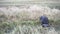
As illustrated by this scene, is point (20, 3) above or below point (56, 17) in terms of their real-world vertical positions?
above

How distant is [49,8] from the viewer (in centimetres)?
283

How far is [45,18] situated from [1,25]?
2.50ft

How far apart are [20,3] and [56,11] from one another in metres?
0.65

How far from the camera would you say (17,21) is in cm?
271

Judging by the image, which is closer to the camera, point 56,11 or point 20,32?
point 20,32

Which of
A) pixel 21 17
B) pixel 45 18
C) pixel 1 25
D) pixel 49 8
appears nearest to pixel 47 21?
pixel 45 18

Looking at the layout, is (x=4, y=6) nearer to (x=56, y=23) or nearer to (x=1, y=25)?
(x=1, y=25)

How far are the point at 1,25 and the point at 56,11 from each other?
3.25 ft

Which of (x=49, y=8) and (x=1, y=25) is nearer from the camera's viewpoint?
(x=1, y=25)

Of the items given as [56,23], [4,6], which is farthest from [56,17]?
[4,6]

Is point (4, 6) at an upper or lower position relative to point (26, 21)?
upper

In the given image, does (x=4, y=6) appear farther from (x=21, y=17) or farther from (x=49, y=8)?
(x=49, y=8)

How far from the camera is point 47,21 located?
275 cm

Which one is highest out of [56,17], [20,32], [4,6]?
[4,6]
